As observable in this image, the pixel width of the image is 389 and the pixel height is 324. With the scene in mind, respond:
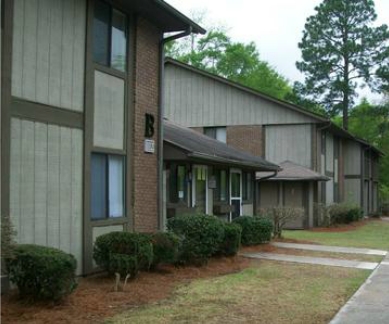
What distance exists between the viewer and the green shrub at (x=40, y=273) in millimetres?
8180

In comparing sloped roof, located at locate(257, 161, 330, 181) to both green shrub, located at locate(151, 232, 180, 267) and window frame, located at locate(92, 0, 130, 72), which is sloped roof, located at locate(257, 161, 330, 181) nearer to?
window frame, located at locate(92, 0, 130, 72)

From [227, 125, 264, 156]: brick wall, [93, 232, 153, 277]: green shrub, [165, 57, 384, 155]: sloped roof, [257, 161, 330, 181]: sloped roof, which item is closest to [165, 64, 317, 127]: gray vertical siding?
[165, 57, 384, 155]: sloped roof

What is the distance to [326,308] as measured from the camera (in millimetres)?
9172

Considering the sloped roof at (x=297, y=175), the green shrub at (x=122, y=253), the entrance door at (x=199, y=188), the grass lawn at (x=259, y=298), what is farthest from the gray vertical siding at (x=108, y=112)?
the sloped roof at (x=297, y=175)

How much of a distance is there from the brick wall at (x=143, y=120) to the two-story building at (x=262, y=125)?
15.5 metres

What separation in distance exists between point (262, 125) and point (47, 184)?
21.2m

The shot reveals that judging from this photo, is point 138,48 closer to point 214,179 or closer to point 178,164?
point 178,164

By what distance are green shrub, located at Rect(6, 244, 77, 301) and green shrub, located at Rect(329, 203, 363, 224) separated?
23779 mm

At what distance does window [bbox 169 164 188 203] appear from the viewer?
1559 cm

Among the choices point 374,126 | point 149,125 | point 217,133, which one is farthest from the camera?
point 374,126

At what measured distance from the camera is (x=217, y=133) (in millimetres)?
31031

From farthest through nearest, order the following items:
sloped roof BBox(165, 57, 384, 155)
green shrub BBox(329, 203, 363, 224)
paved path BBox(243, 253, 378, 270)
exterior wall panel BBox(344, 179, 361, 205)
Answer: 1. exterior wall panel BBox(344, 179, 361, 205)
2. green shrub BBox(329, 203, 363, 224)
3. sloped roof BBox(165, 57, 384, 155)
4. paved path BBox(243, 253, 378, 270)

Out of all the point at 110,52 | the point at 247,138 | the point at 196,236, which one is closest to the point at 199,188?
the point at 196,236

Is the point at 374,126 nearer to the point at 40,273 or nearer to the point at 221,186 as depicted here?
the point at 221,186
